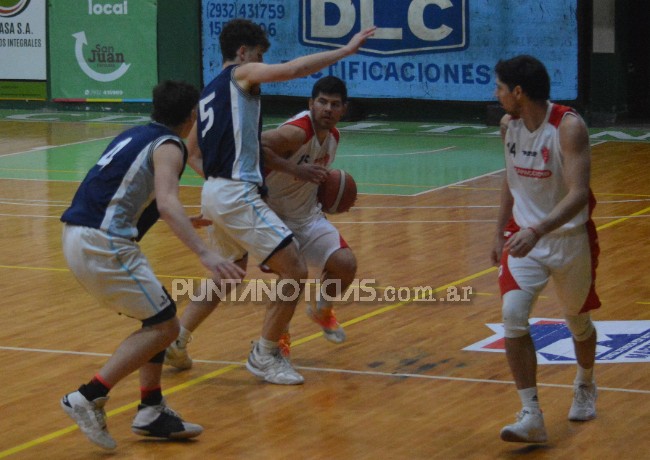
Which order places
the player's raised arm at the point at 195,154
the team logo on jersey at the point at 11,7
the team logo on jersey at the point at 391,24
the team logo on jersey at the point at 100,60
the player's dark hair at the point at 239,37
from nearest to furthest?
the player's dark hair at the point at 239,37, the player's raised arm at the point at 195,154, the team logo on jersey at the point at 391,24, the team logo on jersey at the point at 100,60, the team logo on jersey at the point at 11,7

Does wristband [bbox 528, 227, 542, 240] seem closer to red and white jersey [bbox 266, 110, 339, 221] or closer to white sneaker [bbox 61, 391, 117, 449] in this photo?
red and white jersey [bbox 266, 110, 339, 221]

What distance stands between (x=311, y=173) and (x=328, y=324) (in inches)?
45.1

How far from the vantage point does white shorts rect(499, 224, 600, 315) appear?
224 inches

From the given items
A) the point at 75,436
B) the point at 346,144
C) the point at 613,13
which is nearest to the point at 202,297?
the point at 75,436

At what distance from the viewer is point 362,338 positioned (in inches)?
304

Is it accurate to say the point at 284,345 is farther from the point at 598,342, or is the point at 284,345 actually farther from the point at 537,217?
the point at 598,342

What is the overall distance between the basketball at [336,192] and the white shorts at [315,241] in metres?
0.27

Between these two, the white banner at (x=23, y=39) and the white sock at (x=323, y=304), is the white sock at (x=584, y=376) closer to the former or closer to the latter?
the white sock at (x=323, y=304)

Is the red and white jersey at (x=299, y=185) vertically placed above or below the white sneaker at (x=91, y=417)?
above

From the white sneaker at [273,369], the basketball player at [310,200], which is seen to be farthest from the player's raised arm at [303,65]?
the white sneaker at [273,369]

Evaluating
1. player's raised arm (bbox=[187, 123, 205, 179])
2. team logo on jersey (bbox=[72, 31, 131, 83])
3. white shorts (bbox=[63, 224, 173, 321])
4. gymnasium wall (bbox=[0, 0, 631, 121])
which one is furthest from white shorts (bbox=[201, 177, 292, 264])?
team logo on jersey (bbox=[72, 31, 131, 83])

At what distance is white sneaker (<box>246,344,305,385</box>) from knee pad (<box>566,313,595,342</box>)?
1.58m

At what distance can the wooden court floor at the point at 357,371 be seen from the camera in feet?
18.7

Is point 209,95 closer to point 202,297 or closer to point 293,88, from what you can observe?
point 202,297
